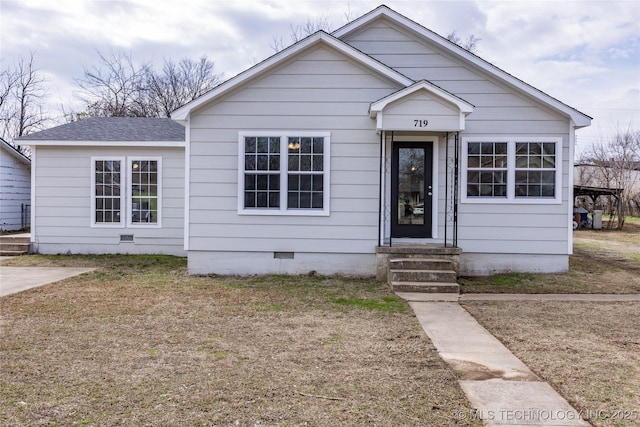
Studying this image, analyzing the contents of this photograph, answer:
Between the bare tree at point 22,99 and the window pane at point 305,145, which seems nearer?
the window pane at point 305,145

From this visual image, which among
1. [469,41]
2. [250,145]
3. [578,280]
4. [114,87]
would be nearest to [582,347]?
[578,280]

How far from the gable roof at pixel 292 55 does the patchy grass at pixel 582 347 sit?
447cm

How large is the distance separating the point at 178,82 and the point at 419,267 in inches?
1067

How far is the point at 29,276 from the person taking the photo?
338 inches

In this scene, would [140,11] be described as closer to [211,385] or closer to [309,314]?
[309,314]

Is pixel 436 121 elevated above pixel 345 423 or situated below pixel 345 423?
above

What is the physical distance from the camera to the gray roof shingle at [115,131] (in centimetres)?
1143

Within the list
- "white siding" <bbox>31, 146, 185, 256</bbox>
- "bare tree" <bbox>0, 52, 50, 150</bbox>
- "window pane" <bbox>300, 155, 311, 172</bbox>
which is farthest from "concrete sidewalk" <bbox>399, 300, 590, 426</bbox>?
"bare tree" <bbox>0, 52, 50, 150</bbox>

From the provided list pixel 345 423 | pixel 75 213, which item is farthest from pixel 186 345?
pixel 75 213

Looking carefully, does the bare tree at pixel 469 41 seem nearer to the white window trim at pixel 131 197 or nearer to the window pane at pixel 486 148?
the window pane at pixel 486 148

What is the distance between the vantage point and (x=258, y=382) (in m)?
3.51

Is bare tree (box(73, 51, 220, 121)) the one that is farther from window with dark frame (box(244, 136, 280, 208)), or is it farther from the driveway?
window with dark frame (box(244, 136, 280, 208))

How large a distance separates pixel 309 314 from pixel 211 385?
2.52 metres

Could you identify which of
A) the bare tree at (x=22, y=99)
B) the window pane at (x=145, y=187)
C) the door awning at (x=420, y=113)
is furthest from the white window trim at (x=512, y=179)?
the bare tree at (x=22, y=99)
